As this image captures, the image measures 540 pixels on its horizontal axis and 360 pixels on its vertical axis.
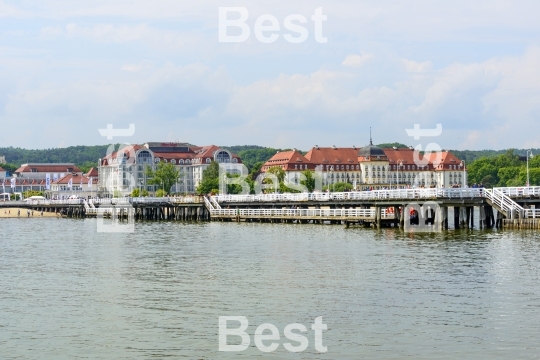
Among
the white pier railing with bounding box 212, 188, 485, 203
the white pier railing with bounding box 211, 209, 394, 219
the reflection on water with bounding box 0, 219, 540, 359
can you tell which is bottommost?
the reflection on water with bounding box 0, 219, 540, 359

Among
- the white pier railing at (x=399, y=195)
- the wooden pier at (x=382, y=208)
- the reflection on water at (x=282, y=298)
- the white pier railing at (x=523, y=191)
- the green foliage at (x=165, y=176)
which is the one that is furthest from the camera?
the green foliage at (x=165, y=176)

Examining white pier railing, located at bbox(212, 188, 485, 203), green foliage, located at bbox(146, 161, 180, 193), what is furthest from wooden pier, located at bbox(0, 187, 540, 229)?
green foliage, located at bbox(146, 161, 180, 193)

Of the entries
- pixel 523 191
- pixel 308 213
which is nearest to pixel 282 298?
pixel 523 191

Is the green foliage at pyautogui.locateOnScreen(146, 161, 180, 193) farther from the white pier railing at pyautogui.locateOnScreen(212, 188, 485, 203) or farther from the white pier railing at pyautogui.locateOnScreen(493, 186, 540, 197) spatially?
the white pier railing at pyautogui.locateOnScreen(493, 186, 540, 197)

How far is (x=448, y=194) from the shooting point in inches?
2443

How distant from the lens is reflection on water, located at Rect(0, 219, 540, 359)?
23406 mm

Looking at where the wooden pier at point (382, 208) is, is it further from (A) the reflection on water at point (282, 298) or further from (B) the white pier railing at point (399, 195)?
(A) the reflection on water at point (282, 298)

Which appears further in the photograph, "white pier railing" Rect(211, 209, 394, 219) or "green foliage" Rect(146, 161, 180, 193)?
"green foliage" Rect(146, 161, 180, 193)

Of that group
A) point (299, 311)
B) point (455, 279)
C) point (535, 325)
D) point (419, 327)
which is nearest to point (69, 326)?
point (299, 311)

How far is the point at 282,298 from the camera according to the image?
99.2 feet

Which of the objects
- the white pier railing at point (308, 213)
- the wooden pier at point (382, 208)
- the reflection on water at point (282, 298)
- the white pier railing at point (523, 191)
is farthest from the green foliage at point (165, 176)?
the reflection on water at point (282, 298)

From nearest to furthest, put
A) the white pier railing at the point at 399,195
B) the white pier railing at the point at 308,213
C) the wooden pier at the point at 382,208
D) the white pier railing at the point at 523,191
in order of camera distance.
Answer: the white pier railing at the point at 523,191 → the wooden pier at the point at 382,208 → the white pier railing at the point at 399,195 → the white pier railing at the point at 308,213

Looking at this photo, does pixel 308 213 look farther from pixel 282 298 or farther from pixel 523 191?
pixel 282 298

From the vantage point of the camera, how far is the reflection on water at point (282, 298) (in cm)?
2341
